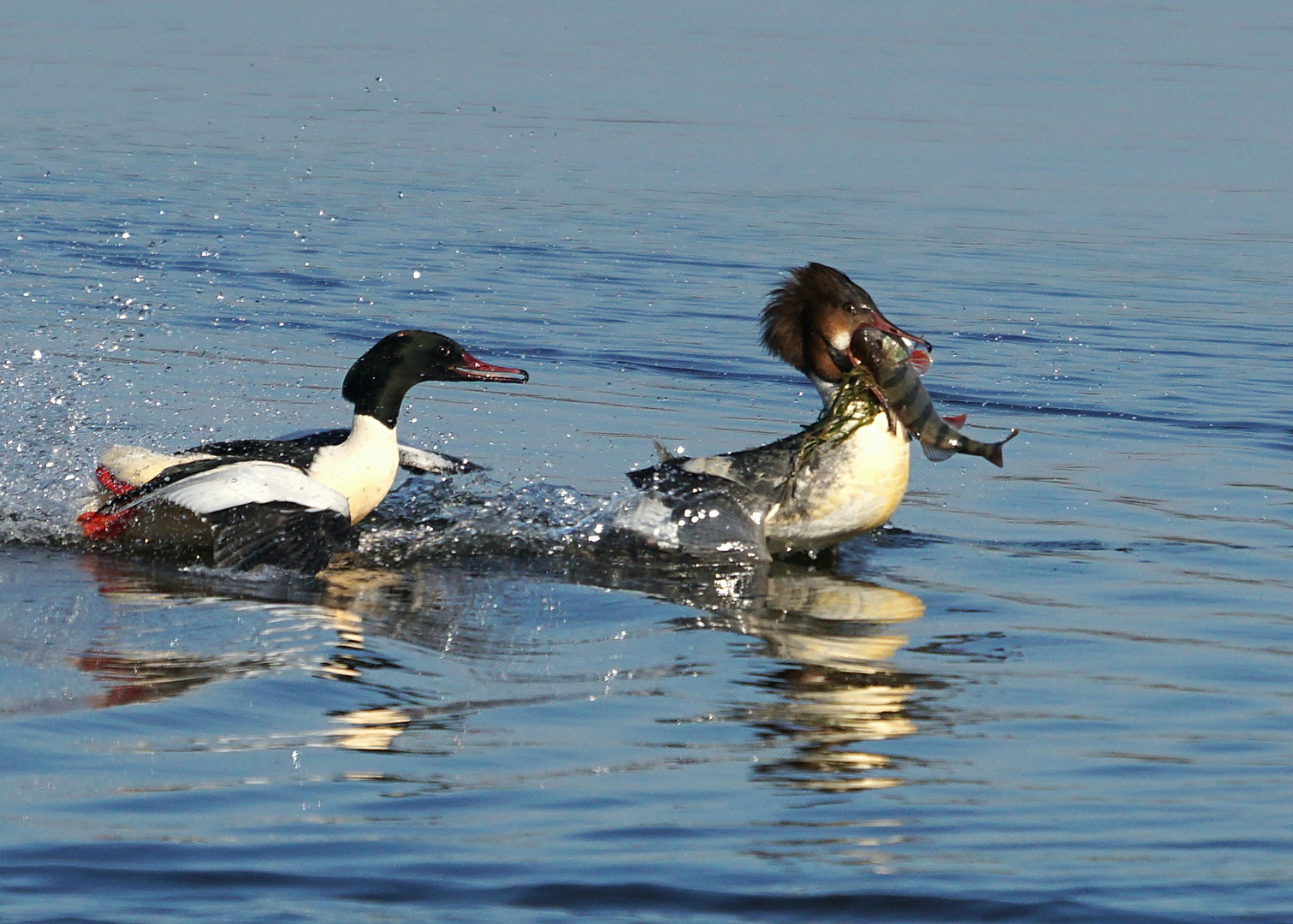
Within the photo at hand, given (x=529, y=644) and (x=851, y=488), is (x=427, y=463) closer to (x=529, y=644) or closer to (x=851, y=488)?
(x=851, y=488)

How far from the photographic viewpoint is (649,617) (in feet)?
21.9

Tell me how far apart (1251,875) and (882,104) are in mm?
18150

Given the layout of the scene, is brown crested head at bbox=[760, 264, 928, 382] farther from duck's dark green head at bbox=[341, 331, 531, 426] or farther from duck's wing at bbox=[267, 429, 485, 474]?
duck's wing at bbox=[267, 429, 485, 474]

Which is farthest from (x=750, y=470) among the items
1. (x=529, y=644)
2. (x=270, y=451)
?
(x=270, y=451)

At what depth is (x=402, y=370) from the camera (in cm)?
813

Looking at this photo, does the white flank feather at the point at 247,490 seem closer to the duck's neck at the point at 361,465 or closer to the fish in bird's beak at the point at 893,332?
the duck's neck at the point at 361,465

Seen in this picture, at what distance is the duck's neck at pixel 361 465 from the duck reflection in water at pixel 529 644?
47 centimetres

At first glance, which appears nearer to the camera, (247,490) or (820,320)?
(247,490)

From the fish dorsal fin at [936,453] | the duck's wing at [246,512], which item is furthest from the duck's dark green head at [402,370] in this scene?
the fish dorsal fin at [936,453]

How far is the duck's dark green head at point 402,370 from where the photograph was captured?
802 centimetres

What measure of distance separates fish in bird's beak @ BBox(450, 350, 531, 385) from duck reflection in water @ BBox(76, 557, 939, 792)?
88cm

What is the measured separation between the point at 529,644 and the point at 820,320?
2289mm

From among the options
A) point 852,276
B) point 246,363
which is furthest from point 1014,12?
point 246,363

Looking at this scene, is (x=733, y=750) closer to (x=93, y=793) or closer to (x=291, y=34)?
(x=93, y=793)
